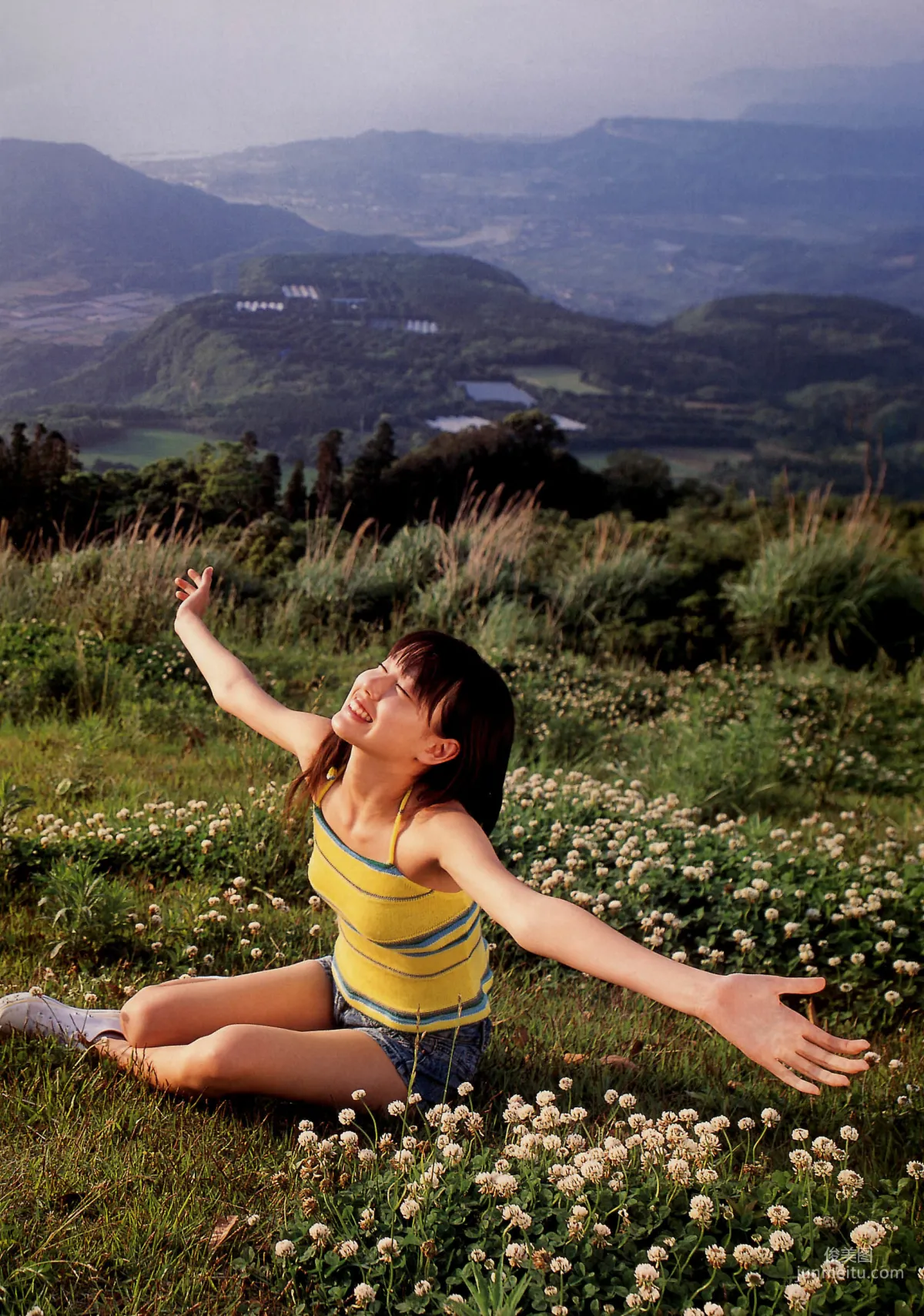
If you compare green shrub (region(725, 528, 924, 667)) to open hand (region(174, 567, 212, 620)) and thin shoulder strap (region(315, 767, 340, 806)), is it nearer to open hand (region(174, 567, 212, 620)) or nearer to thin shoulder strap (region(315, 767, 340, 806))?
open hand (region(174, 567, 212, 620))

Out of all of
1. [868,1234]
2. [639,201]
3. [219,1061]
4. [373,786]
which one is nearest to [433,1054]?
[219,1061]

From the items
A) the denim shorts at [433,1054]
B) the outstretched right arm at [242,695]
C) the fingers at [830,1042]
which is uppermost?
the outstretched right arm at [242,695]

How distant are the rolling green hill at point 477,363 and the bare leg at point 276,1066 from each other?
14.5 meters

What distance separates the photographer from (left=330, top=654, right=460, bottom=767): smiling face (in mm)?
2514

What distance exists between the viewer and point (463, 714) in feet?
8.34

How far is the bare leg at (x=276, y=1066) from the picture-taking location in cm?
255

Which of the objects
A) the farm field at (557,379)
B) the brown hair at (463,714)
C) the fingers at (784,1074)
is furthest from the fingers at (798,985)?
the farm field at (557,379)

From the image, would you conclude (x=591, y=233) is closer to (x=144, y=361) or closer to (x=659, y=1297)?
A: (x=144, y=361)

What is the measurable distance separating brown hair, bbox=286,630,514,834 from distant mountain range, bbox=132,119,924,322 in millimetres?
29513

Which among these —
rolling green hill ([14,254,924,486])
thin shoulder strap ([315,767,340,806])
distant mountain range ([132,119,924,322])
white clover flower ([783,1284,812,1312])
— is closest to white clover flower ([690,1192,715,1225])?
white clover flower ([783,1284,812,1312])

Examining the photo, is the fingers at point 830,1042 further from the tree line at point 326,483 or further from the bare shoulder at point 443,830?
the tree line at point 326,483

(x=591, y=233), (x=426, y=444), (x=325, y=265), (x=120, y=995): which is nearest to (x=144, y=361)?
(x=325, y=265)

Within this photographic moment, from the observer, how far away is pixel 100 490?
12062mm

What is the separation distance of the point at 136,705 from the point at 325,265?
22.5m
